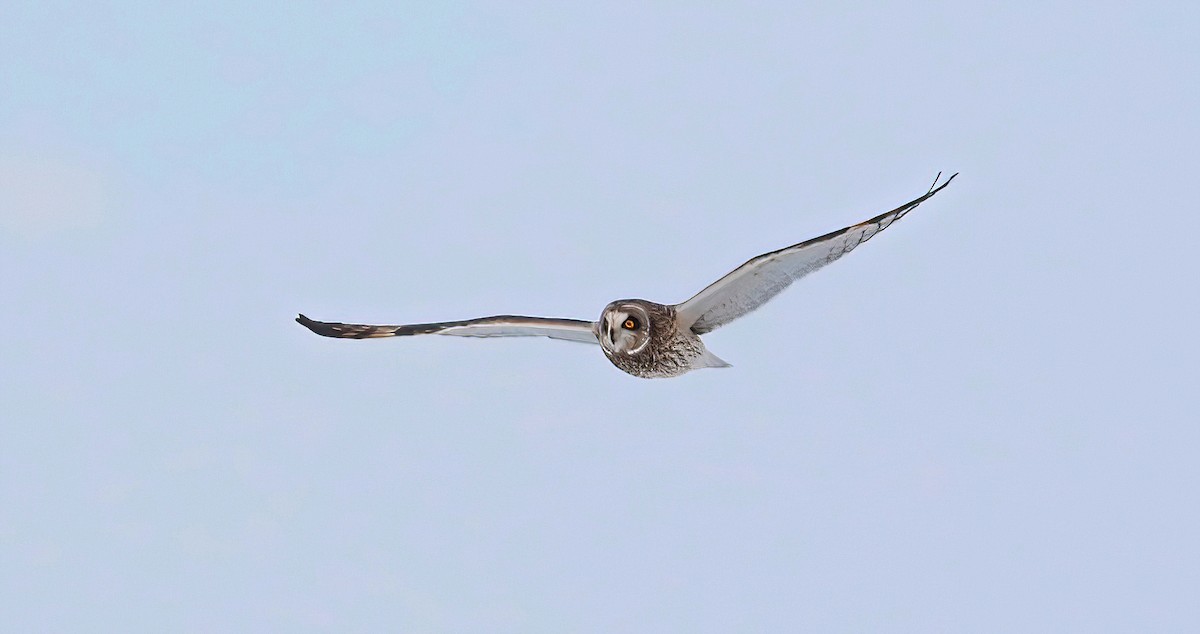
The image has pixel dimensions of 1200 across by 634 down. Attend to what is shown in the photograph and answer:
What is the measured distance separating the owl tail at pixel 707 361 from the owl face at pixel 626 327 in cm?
66

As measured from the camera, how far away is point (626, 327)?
13445 millimetres

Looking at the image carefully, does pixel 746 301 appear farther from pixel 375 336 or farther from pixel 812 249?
pixel 375 336

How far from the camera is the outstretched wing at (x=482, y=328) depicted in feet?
47.2

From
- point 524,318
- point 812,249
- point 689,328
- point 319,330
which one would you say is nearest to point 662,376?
point 689,328

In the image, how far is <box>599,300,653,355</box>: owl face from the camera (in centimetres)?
1343

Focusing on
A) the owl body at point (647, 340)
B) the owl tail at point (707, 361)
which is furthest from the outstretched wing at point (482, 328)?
the owl tail at point (707, 361)

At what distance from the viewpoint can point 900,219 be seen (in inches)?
458

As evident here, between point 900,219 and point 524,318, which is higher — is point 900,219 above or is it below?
below

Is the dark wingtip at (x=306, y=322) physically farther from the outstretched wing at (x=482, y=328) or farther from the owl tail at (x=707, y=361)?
the owl tail at (x=707, y=361)

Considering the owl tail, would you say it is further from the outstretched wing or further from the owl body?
the outstretched wing

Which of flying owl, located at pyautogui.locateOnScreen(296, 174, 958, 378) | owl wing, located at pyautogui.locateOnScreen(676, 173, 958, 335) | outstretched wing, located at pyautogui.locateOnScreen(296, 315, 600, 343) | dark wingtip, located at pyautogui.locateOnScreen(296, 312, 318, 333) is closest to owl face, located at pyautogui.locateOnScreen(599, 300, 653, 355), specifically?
flying owl, located at pyautogui.locateOnScreen(296, 174, 958, 378)

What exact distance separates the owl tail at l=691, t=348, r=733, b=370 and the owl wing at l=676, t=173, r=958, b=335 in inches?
11.0

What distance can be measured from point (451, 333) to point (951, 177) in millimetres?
5493

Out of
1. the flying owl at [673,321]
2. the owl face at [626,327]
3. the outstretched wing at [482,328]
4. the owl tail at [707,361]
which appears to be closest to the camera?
the flying owl at [673,321]
